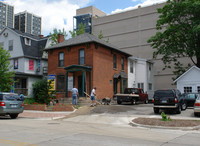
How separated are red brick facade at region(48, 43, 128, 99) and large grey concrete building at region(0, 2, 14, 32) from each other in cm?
11988

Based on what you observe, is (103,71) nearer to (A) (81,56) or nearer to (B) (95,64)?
(B) (95,64)

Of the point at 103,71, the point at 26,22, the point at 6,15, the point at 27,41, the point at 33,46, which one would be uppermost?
the point at 6,15

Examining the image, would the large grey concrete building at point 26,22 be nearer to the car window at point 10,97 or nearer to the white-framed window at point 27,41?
the white-framed window at point 27,41

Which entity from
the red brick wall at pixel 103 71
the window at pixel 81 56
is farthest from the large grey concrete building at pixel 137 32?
the window at pixel 81 56

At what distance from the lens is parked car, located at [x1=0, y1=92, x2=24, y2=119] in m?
15.0

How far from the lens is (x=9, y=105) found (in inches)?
599

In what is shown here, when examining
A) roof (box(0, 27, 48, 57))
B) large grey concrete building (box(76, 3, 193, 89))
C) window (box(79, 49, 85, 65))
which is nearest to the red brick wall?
window (box(79, 49, 85, 65))

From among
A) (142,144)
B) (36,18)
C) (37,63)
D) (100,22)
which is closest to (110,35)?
(100,22)

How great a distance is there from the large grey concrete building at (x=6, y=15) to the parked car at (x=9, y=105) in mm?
131346

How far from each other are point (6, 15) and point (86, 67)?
13019cm

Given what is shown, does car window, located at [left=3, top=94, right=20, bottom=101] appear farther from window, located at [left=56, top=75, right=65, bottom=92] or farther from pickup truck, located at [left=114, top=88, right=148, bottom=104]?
window, located at [left=56, top=75, right=65, bottom=92]

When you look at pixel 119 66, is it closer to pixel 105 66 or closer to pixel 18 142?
pixel 105 66

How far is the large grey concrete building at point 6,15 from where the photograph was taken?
136m

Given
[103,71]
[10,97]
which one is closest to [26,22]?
[103,71]
